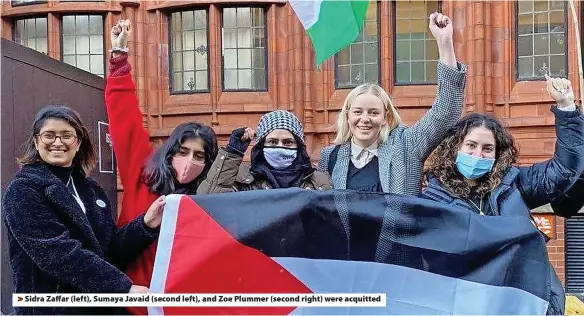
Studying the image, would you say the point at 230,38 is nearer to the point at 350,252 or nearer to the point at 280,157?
the point at 280,157

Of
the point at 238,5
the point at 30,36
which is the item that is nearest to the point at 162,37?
the point at 238,5

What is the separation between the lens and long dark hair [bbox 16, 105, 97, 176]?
8.77 feet

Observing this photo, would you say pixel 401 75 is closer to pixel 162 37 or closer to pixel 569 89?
pixel 162 37

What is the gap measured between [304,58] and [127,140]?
677 centimetres

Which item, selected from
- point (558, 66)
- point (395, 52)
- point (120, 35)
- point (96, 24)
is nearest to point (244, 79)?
point (395, 52)

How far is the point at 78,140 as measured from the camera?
9.07ft

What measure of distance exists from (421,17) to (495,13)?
111 centimetres

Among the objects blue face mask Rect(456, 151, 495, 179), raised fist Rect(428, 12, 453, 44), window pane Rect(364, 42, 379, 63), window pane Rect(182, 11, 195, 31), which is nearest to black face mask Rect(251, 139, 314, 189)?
blue face mask Rect(456, 151, 495, 179)

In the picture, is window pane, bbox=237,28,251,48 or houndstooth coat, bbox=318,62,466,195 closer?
houndstooth coat, bbox=318,62,466,195

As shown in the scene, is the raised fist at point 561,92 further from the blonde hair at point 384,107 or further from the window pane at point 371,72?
the window pane at point 371,72

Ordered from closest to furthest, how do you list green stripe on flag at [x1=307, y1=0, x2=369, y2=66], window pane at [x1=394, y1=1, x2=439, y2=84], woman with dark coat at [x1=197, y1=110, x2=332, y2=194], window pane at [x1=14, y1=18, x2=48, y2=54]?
woman with dark coat at [x1=197, y1=110, x2=332, y2=194], green stripe on flag at [x1=307, y1=0, x2=369, y2=66], window pane at [x1=394, y1=1, x2=439, y2=84], window pane at [x1=14, y1=18, x2=48, y2=54]

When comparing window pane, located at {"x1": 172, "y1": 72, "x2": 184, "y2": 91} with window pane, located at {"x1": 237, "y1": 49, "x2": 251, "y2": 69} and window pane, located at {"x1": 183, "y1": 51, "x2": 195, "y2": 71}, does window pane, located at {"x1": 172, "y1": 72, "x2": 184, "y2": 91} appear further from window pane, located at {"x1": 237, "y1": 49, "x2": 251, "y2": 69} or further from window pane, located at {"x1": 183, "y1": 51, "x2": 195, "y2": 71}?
window pane, located at {"x1": 237, "y1": 49, "x2": 251, "y2": 69}

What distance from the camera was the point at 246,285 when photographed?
2.77 metres

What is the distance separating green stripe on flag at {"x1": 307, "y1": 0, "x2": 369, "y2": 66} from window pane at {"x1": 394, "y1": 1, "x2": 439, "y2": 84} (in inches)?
244
